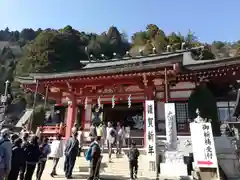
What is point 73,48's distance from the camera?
5647 centimetres

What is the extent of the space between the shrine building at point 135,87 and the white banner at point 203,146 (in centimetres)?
266

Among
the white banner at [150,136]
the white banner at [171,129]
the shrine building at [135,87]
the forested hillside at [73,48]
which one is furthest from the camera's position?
the forested hillside at [73,48]

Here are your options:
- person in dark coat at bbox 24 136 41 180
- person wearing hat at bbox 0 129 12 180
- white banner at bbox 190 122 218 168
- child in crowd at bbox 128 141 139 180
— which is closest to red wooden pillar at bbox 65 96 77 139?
child in crowd at bbox 128 141 139 180

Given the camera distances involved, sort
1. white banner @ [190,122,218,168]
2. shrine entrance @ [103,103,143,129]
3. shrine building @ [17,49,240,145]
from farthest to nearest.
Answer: shrine entrance @ [103,103,143,129] < shrine building @ [17,49,240,145] < white banner @ [190,122,218,168]

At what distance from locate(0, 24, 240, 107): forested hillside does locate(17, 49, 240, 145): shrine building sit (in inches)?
750

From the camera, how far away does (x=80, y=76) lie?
42.0ft

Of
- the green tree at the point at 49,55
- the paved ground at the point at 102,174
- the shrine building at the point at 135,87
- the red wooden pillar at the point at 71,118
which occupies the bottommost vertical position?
the paved ground at the point at 102,174

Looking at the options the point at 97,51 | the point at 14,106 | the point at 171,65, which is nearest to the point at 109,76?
the point at 171,65

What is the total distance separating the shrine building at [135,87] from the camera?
11.5 meters

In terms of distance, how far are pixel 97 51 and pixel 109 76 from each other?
177 ft

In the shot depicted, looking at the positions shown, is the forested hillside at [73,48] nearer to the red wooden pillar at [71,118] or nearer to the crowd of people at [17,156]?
the red wooden pillar at [71,118]

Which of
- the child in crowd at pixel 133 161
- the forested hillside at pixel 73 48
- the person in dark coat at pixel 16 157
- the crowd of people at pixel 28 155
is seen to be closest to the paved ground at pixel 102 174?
A: the crowd of people at pixel 28 155

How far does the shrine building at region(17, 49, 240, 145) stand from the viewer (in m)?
11.5

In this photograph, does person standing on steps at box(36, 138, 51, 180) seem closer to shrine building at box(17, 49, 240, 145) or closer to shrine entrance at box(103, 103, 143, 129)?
shrine building at box(17, 49, 240, 145)
